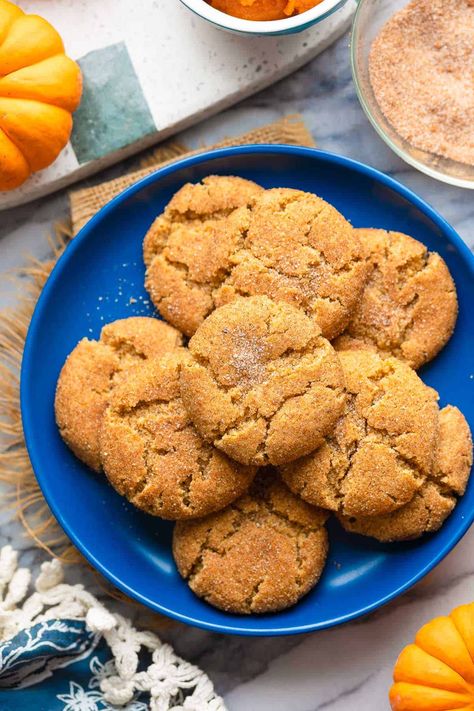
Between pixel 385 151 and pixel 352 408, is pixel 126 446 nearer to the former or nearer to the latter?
pixel 352 408

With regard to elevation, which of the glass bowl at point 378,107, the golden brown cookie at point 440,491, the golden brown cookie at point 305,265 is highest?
the glass bowl at point 378,107

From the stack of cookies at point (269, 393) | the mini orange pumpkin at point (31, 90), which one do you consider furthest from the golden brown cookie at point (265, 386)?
the mini orange pumpkin at point (31, 90)

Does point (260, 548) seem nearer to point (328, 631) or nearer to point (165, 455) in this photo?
point (165, 455)

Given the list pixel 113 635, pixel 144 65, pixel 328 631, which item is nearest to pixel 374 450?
pixel 328 631

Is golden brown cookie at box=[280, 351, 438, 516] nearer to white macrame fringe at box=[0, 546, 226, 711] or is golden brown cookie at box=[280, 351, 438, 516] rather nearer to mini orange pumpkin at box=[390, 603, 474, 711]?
mini orange pumpkin at box=[390, 603, 474, 711]

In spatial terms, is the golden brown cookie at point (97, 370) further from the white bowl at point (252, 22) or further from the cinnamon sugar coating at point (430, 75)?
the cinnamon sugar coating at point (430, 75)

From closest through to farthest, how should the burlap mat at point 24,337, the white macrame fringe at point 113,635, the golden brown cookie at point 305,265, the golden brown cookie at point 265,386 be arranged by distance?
the golden brown cookie at point 265,386 → the golden brown cookie at point 305,265 → the white macrame fringe at point 113,635 → the burlap mat at point 24,337
